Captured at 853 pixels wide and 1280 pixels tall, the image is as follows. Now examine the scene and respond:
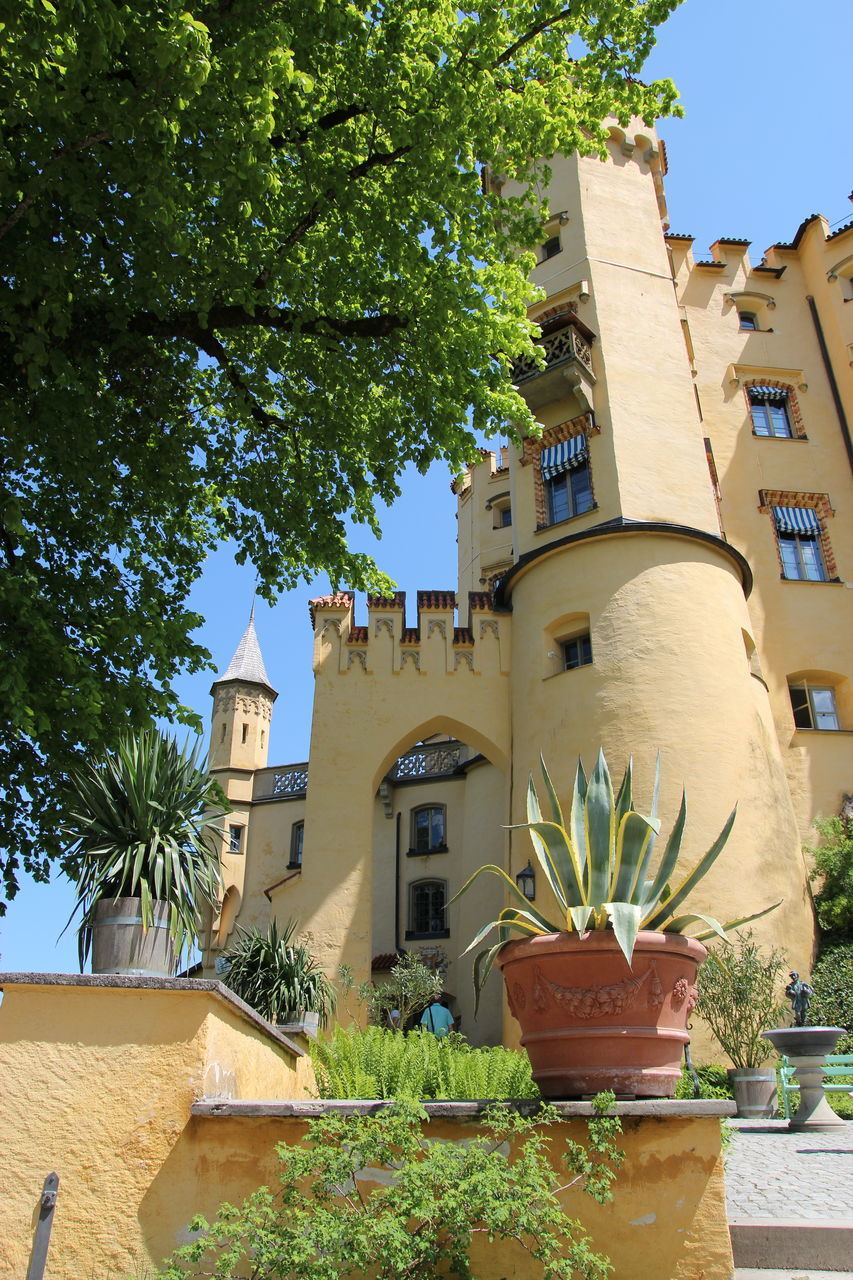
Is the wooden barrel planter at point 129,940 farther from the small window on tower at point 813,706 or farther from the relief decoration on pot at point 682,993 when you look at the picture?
the small window on tower at point 813,706

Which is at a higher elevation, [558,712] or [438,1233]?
[558,712]

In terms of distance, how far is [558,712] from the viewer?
55.4 feet

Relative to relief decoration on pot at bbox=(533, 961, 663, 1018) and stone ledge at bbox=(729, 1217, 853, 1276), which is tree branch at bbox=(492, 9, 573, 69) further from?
stone ledge at bbox=(729, 1217, 853, 1276)

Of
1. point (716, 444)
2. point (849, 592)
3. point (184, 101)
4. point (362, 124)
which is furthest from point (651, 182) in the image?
point (184, 101)

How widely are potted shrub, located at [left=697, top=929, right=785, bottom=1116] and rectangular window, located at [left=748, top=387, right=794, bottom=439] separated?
1527cm

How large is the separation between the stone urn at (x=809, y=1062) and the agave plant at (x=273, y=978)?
5843mm

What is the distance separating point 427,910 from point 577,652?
371 inches

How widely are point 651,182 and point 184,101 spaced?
66.3ft

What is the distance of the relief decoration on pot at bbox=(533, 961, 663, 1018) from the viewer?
4.38 m

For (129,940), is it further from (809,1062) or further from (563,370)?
(563,370)

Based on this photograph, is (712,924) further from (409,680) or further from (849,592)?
(849,592)

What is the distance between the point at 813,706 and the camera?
2003 cm

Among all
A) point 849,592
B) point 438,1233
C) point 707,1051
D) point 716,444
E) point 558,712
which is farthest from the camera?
point 716,444

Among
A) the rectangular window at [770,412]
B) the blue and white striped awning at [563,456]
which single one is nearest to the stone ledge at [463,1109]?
the blue and white striped awning at [563,456]
